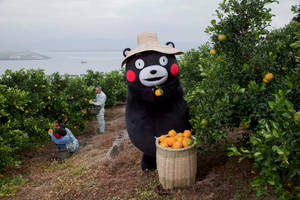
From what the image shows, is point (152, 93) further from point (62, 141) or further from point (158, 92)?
point (62, 141)

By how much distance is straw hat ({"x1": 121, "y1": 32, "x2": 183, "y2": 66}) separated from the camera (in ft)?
13.6

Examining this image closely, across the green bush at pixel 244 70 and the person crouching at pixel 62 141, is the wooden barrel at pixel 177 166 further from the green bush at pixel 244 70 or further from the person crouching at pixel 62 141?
the person crouching at pixel 62 141

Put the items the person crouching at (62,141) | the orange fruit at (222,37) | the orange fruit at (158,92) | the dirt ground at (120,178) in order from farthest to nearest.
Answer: the person crouching at (62,141)
the orange fruit at (158,92)
the dirt ground at (120,178)
the orange fruit at (222,37)

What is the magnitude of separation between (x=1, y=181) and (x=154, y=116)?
400 cm

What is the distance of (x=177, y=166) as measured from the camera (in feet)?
12.2

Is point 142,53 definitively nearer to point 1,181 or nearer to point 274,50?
point 274,50

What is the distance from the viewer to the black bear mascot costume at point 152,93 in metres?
4.07

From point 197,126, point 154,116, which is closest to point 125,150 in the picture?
point 154,116

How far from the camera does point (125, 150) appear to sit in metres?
6.27

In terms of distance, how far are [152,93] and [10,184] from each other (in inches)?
157

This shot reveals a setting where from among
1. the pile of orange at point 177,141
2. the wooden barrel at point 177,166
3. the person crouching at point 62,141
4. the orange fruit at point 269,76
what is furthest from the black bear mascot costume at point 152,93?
the person crouching at point 62,141

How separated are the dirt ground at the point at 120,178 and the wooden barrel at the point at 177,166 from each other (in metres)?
0.13

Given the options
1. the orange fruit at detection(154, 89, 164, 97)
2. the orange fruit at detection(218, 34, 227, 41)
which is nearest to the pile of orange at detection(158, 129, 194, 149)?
the orange fruit at detection(154, 89, 164, 97)

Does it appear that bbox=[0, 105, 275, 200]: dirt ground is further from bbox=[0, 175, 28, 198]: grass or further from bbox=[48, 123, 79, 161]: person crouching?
bbox=[48, 123, 79, 161]: person crouching
